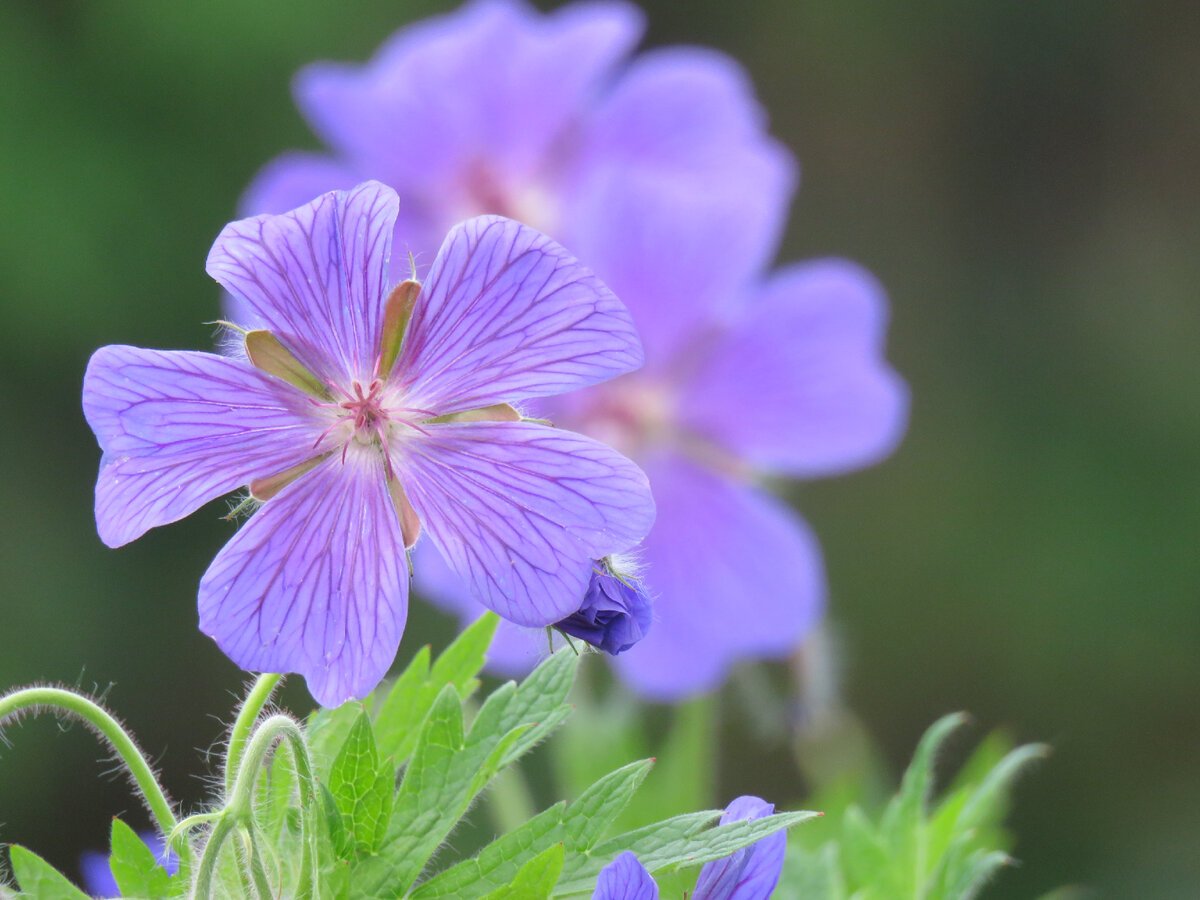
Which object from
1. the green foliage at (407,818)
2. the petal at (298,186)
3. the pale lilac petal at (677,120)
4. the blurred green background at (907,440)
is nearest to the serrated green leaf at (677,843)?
the green foliage at (407,818)

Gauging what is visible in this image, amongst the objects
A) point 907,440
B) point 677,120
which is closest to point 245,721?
point 677,120

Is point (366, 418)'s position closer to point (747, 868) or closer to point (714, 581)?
point (747, 868)

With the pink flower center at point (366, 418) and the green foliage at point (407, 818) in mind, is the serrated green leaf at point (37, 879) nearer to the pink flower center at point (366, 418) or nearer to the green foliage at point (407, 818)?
the green foliage at point (407, 818)

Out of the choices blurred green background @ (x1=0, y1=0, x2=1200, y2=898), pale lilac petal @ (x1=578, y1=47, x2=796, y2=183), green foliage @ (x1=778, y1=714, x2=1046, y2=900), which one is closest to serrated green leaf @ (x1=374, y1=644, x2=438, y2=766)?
green foliage @ (x1=778, y1=714, x2=1046, y2=900)

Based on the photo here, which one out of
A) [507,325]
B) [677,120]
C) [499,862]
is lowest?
[499,862]

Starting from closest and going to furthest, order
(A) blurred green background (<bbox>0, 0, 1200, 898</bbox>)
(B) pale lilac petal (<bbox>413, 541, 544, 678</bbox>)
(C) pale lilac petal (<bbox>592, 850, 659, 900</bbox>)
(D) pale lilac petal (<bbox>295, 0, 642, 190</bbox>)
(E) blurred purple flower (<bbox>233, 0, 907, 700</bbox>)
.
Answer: (C) pale lilac petal (<bbox>592, 850, 659, 900</bbox>)
(B) pale lilac petal (<bbox>413, 541, 544, 678</bbox>)
(E) blurred purple flower (<bbox>233, 0, 907, 700</bbox>)
(D) pale lilac petal (<bbox>295, 0, 642, 190</bbox>)
(A) blurred green background (<bbox>0, 0, 1200, 898</bbox>)

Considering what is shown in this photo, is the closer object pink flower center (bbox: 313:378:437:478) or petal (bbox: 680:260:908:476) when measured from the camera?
pink flower center (bbox: 313:378:437:478)

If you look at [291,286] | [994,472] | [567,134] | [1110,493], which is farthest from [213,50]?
[291,286]

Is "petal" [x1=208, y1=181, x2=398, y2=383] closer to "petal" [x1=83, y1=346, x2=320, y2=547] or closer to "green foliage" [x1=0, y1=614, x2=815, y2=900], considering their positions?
"petal" [x1=83, y1=346, x2=320, y2=547]
